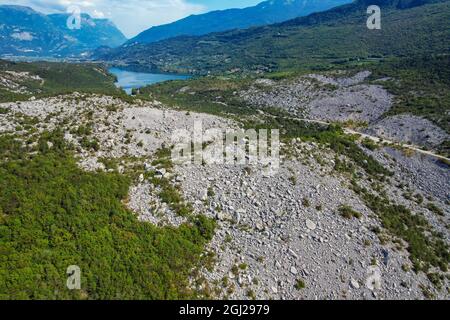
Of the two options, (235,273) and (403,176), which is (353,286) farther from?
(403,176)

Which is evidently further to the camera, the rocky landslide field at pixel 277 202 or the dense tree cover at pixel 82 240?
the rocky landslide field at pixel 277 202

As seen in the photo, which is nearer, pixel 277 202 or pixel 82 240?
pixel 82 240

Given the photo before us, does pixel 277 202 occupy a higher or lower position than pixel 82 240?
lower

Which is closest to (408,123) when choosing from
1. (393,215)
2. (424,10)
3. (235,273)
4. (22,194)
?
(393,215)
